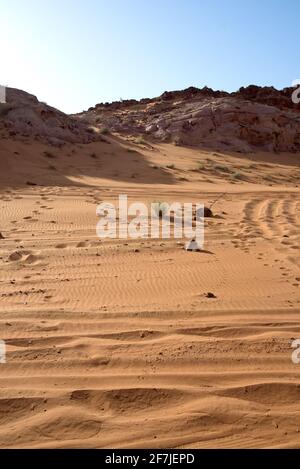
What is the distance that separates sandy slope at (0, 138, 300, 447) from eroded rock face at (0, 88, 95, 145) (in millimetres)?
9573

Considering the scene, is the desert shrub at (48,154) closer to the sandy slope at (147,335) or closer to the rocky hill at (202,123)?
the rocky hill at (202,123)

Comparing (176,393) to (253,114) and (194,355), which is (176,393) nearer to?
(194,355)


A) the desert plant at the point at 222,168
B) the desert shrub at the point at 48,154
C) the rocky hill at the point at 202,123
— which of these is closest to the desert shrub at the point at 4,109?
the rocky hill at the point at 202,123

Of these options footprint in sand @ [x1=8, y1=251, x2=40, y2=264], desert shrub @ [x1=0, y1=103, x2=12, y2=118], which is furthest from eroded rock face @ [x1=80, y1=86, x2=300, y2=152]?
footprint in sand @ [x1=8, y1=251, x2=40, y2=264]

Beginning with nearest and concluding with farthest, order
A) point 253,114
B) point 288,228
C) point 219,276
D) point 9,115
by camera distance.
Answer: point 219,276 < point 288,228 < point 9,115 < point 253,114

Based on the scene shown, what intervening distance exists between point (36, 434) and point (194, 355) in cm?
116

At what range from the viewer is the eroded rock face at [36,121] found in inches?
635

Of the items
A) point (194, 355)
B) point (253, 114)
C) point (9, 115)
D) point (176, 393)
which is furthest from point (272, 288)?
point (253, 114)

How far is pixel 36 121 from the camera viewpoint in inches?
656

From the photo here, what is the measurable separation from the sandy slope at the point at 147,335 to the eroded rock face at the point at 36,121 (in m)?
9.57

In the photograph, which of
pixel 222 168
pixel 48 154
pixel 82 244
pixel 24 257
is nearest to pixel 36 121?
pixel 48 154

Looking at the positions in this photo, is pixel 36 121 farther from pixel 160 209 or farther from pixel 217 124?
pixel 160 209

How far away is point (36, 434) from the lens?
88.7 inches

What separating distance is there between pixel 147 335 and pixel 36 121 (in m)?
14.8
